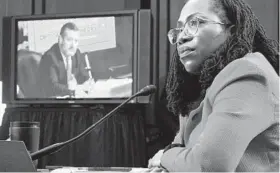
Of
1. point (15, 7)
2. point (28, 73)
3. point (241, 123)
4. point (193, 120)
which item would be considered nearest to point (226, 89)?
point (241, 123)

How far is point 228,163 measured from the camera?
38.3 inches

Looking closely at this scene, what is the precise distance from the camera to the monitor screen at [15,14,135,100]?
3412 millimetres

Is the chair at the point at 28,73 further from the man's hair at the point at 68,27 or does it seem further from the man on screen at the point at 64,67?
the man's hair at the point at 68,27

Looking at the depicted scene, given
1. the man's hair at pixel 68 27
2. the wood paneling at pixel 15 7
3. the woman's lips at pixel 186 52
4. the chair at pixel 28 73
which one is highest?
the wood paneling at pixel 15 7

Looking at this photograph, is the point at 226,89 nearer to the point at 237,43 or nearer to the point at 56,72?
the point at 237,43

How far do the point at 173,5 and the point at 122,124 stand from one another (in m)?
1.10

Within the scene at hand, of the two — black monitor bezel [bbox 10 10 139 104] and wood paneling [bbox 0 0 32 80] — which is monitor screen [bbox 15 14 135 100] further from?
wood paneling [bbox 0 0 32 80]

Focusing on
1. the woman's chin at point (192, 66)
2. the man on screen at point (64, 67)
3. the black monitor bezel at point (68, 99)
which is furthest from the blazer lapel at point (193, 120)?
the man on screen at point (64, 67)

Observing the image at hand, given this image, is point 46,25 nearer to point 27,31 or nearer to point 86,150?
point 27,31

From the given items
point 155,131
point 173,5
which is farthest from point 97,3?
point 155,131

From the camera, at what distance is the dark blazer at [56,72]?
3479mm

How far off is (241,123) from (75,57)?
2.64 m

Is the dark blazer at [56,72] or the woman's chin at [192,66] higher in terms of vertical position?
the woman's chin at [192,66]

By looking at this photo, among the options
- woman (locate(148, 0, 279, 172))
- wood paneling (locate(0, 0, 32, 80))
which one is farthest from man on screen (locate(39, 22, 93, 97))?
woman (locate(148, 0, 279, 172))
